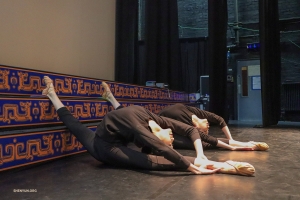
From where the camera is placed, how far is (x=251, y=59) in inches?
236

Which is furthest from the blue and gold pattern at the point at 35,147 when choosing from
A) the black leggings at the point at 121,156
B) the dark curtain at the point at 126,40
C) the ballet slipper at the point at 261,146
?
the dark curtain at the point at 126,40

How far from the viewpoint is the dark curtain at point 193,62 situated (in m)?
5.87

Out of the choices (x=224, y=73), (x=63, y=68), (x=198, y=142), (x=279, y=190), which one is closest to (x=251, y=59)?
(x=224, y=73)

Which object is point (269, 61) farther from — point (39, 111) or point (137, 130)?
point (39, 111)

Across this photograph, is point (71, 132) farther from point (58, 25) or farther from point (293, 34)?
point (293, 34)

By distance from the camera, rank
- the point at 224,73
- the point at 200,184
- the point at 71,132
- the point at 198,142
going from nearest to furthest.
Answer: the point at 200,184 → the point at 198,142 → the point at 71,132 → the point at 224,73

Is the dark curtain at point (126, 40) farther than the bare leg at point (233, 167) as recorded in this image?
Yes

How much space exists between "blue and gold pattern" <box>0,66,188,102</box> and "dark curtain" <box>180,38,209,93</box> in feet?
7.65

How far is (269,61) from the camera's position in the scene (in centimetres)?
484

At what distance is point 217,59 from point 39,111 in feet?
12.1

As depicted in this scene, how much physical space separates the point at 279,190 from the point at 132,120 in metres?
0.90

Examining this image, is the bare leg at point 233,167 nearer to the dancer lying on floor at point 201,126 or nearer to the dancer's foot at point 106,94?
the dancer lying on floor at point 201,126

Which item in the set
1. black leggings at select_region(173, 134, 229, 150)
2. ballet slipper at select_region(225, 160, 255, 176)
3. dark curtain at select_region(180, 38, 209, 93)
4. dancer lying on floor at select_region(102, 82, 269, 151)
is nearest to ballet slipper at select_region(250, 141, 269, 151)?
dancer lying on floor at select_region(102, 82, 269, 151)

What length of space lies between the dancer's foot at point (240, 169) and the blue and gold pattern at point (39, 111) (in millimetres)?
1267
